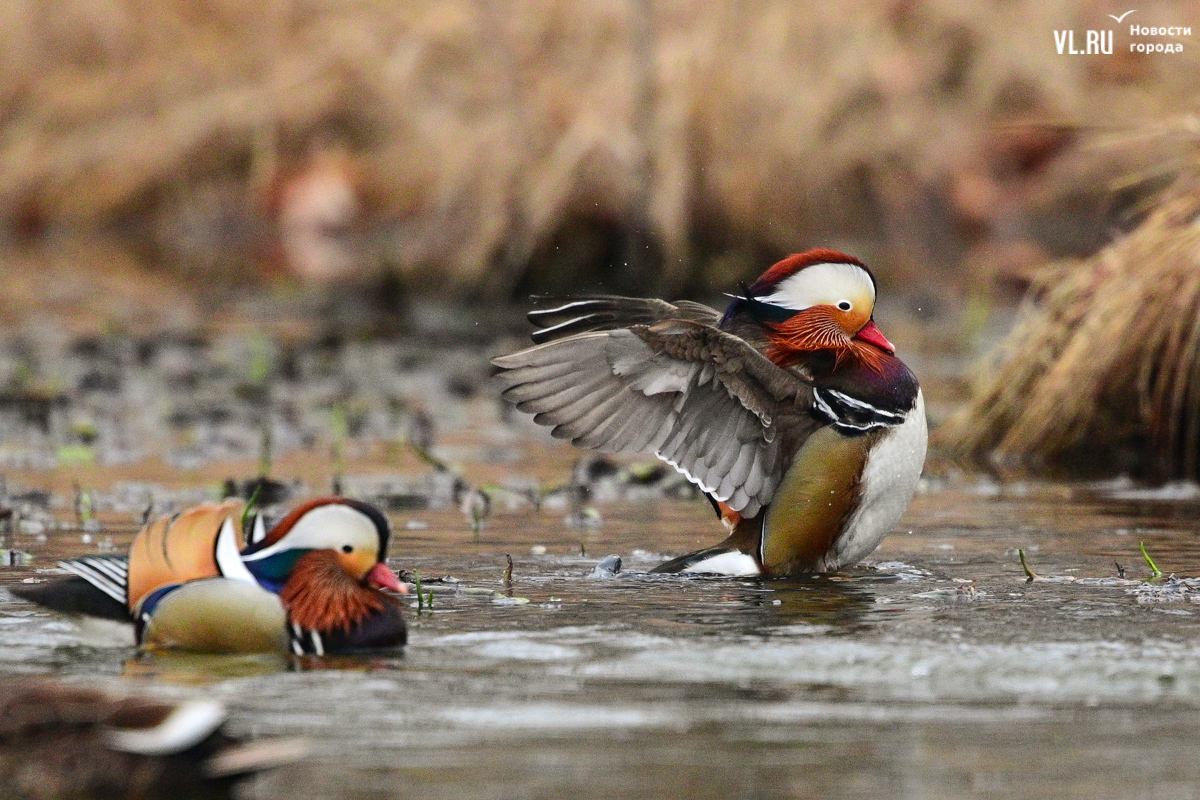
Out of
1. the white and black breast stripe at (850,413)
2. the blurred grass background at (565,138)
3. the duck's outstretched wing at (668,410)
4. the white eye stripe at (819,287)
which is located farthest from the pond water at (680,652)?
the blurred grass background at (565,138)

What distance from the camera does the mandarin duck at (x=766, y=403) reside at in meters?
5.52

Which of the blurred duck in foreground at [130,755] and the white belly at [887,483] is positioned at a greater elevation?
the white belly at [887,483]

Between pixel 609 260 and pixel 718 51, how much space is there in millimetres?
1929

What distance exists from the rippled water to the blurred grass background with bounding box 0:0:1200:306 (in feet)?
29.1

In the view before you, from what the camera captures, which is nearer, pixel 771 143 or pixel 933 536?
pixel 933 536

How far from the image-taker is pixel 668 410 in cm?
566

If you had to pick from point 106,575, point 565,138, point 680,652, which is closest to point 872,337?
point 680,652

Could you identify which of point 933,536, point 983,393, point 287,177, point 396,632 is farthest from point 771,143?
point 396,632

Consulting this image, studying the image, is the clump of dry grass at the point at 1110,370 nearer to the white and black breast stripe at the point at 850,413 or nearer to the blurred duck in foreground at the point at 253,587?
the white and black breast stripe at the point at 850,413

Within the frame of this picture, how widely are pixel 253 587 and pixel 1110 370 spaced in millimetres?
4503

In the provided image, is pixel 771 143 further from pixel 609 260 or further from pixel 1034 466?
pixel 1034 466

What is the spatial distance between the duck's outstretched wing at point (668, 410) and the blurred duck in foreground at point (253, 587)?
4.18ft

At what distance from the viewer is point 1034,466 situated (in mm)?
8172

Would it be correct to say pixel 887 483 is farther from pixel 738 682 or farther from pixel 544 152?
pixel 544 152
